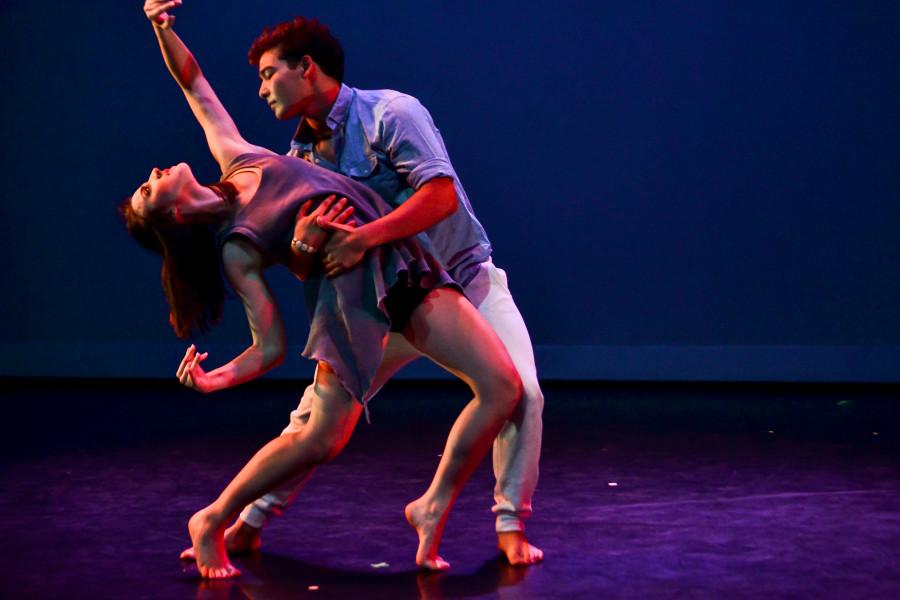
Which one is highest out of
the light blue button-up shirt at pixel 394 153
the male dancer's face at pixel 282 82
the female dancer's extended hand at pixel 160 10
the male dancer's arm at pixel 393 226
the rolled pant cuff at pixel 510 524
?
the female dancer's extended hand at pixel 160 10

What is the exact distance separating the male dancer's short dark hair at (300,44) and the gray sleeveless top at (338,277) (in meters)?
0.23

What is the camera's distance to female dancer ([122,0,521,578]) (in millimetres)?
2355

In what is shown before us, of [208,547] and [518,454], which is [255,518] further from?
[518,454]

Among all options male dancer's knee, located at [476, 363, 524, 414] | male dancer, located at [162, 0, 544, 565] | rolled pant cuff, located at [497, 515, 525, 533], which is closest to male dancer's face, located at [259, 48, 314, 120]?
male dancer, located at [162, 0, 544, 565]

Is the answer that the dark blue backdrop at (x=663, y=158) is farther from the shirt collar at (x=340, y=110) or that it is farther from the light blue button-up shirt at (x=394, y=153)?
the shirt collar at (x=340, y=110)

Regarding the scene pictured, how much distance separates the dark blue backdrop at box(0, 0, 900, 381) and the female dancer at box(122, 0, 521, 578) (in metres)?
3.46

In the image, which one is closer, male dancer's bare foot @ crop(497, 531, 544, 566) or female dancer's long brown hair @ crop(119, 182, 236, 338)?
female dancer's long brown hair @ crop(119, 182, 236, 338)

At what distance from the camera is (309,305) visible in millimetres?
2473

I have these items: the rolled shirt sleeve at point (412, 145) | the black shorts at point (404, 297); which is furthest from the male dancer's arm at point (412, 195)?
the black shorts at point (404, 297)

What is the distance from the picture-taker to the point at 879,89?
18.7 feet

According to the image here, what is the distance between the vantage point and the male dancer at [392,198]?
2453mm

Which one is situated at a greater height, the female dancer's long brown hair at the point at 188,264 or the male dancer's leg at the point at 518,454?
the female dancer's long brown hair at the point at 188,264

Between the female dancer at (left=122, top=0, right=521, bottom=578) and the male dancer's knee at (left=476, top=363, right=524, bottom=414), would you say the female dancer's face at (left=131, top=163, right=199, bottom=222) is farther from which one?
the male dancer's knee at (left=476, top=363, right=524, bottom=414)

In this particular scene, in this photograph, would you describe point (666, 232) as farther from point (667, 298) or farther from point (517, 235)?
point (517, 235)
